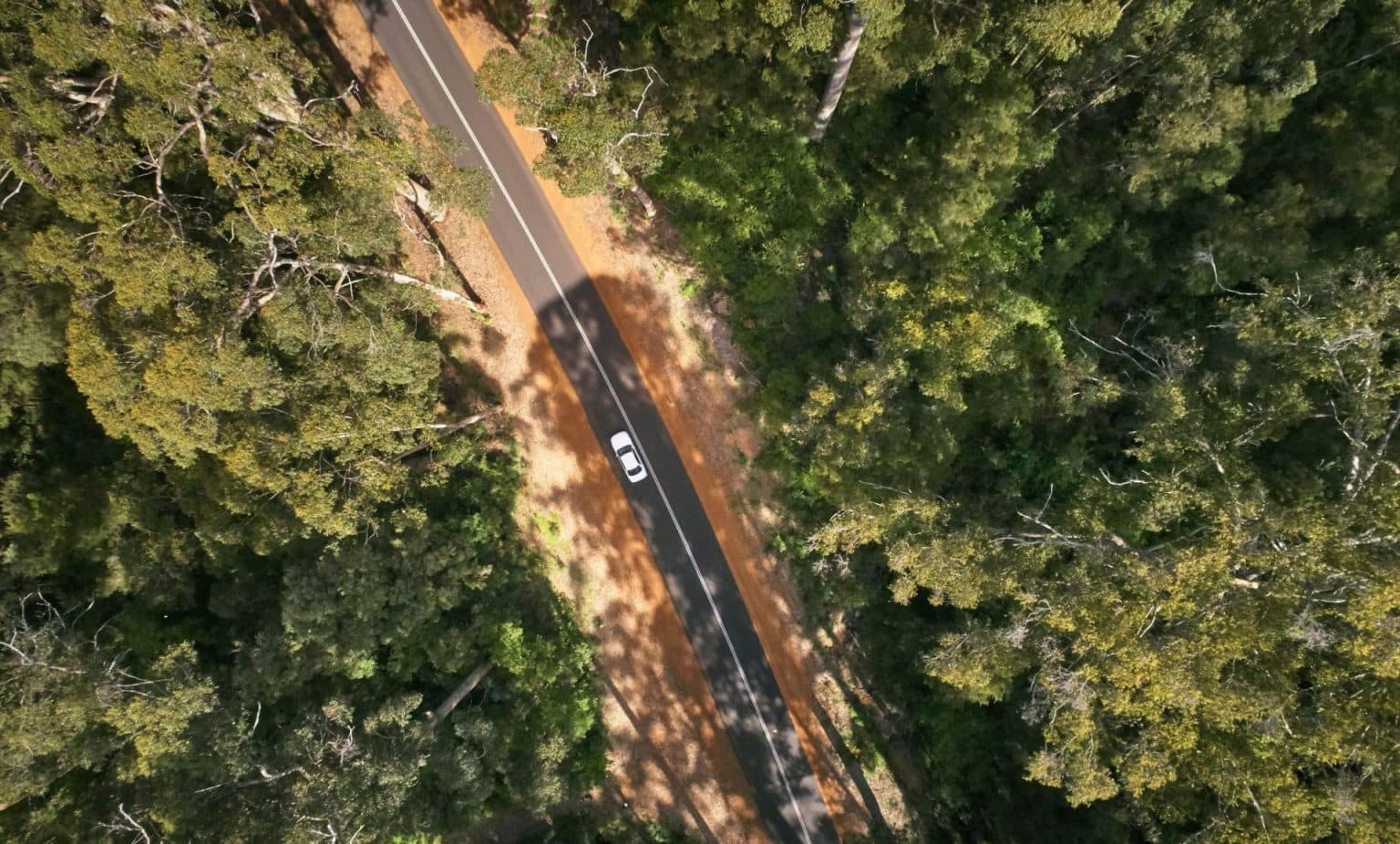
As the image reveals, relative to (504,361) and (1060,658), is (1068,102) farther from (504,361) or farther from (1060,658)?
(504,361)

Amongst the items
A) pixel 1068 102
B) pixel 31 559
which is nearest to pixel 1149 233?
pixel 1068 102

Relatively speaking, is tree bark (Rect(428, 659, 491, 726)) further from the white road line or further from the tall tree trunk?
the tall tree trunk

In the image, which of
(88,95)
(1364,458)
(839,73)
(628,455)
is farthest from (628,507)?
(1364,458)

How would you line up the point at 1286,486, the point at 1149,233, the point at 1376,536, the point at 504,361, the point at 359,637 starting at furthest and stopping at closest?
the point at 504,361 < the point at 1149,233 < the point at 359,637 < the point at 1286,486 < the point at 1376,536

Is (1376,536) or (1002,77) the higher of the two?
(1002,77)

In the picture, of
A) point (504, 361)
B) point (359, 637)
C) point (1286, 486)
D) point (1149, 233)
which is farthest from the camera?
point (504, 361)

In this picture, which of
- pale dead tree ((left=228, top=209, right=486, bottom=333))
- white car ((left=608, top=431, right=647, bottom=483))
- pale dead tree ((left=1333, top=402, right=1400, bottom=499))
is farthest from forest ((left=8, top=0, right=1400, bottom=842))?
white car ((left=608, top=431, right=647, bottom=483))

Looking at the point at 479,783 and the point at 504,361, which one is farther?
the point at 504,361
